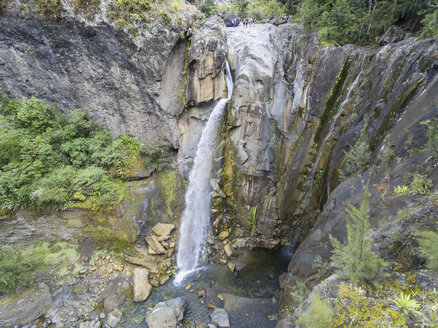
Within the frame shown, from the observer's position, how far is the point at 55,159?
10602 mm

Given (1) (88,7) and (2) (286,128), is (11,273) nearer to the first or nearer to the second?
(1) (88,7)

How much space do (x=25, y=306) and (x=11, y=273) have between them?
1452 mm

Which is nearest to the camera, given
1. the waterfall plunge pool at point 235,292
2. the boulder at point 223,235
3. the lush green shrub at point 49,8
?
the waterfall plunge pool at point 235,292

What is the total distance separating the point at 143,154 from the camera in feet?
41.3

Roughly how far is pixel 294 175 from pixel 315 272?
17.7 ft

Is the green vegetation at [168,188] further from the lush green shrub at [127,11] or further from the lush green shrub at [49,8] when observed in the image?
the lush green shrub at [49,8]

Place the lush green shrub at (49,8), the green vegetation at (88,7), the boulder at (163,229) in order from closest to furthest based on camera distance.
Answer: the lush green shrub at (49,8) < the green vegetation at (88,7) < the boulder at (163,229)

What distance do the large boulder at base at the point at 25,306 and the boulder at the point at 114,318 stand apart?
2680mm

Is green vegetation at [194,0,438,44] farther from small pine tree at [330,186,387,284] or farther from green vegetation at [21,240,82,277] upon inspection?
green vegetation at [21,240,82,277]

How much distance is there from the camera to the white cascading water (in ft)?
35.5

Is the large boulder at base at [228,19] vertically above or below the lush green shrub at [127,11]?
above

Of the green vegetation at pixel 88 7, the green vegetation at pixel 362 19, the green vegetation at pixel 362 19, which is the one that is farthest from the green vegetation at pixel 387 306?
the green vegetation at pixel 88 7

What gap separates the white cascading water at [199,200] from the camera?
35.5 ft

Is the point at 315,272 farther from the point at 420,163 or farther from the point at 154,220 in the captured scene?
the point at 154,220
